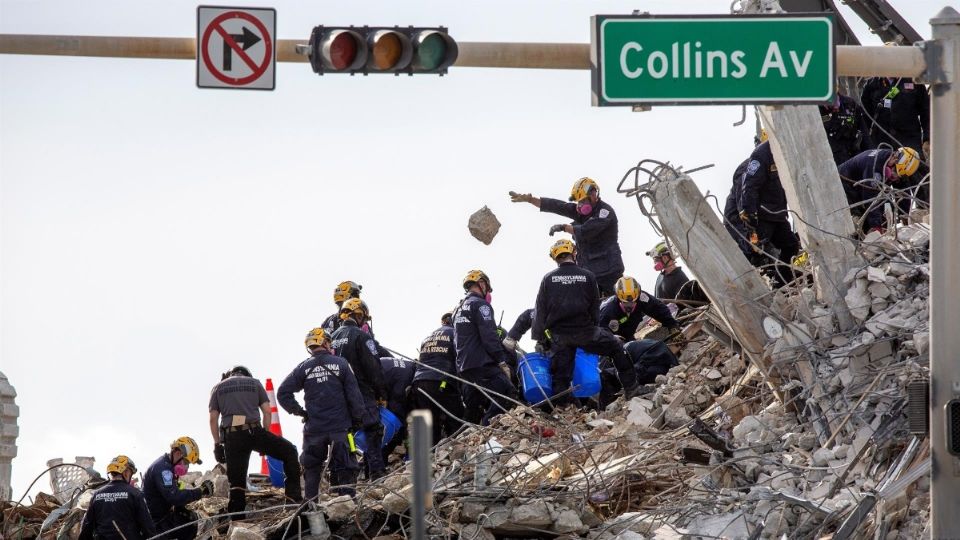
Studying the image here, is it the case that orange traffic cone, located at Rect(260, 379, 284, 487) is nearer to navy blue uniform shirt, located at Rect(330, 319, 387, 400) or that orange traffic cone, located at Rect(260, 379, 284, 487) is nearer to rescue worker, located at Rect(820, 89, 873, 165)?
navy blue uniform shirt, located at Rect(330, 319, 387, 400)

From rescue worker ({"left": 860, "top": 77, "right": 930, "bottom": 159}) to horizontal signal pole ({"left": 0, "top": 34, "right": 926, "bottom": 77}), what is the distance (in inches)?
369

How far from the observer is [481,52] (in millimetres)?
10070

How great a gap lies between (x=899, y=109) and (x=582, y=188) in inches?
145

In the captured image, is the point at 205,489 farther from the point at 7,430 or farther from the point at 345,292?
the point at 7,430

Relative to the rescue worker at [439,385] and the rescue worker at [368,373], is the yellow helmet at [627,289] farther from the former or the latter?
the rescue worker at [368,373]

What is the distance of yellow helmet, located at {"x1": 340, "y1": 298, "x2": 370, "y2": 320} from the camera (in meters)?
18.3

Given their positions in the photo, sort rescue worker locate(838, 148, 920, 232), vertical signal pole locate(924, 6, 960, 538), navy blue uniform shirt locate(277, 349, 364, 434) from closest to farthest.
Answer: vertical signal pole locate(924, 6, 960, 538) → navy blue uniform shirt locate(277, 349, 364, 434) → rescue worker locate(838, 148, 920, 232)

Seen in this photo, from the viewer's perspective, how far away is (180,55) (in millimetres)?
10258

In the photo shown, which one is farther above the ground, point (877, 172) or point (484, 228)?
point (877, 172)

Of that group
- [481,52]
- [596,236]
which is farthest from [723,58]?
[596,236]

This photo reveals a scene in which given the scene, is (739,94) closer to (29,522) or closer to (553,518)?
(553,518)

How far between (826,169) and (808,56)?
17.8 feet

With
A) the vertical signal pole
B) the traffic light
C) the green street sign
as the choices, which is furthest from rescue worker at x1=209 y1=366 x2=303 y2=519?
the vertical signal pole

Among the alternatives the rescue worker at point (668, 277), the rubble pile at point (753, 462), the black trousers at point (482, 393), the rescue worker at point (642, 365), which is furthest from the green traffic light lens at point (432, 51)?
the rescue worker at point (668, 277)
